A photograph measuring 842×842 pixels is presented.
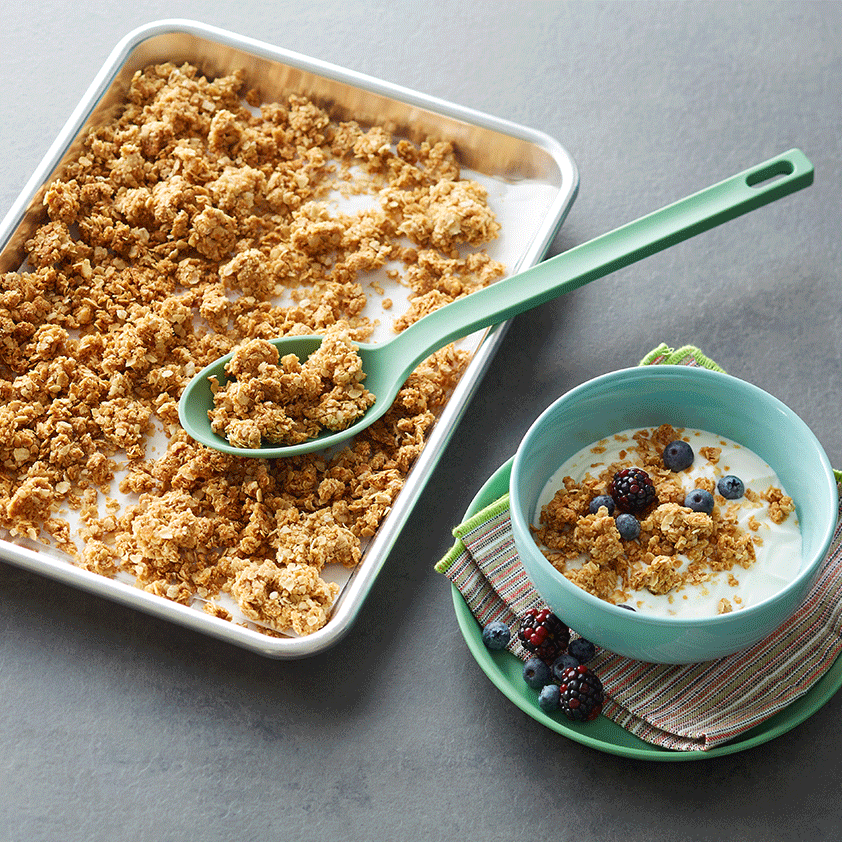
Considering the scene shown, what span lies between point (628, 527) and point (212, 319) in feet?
2.31

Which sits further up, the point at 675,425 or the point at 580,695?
the point at 675,425

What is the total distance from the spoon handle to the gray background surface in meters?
0.16

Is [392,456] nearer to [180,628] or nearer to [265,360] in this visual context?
[265,360]

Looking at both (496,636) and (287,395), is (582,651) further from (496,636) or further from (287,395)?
(287,395)

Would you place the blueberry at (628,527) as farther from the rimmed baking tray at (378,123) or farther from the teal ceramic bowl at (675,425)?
the rimmed baking tray at (378,123)

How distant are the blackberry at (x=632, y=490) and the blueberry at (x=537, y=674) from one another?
8.6 inches

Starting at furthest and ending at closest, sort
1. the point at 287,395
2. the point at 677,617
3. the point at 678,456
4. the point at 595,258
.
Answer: the point at 595,258, the point at 287,395, the point at 678,456, the point at 677,617

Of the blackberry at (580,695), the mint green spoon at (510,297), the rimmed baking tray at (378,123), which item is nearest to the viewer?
the blackberry at (580,695)

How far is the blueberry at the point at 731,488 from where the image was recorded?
1433 mm

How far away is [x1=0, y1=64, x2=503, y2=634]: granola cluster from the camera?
1495mm

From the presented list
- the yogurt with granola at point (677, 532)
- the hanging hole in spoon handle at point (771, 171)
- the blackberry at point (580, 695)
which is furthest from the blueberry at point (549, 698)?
the hanging hole in spoon handle at point (771, 171)

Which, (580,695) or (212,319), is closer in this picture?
(580,695)

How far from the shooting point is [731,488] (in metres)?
1.43

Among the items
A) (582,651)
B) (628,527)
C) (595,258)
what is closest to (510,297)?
(595,258)
